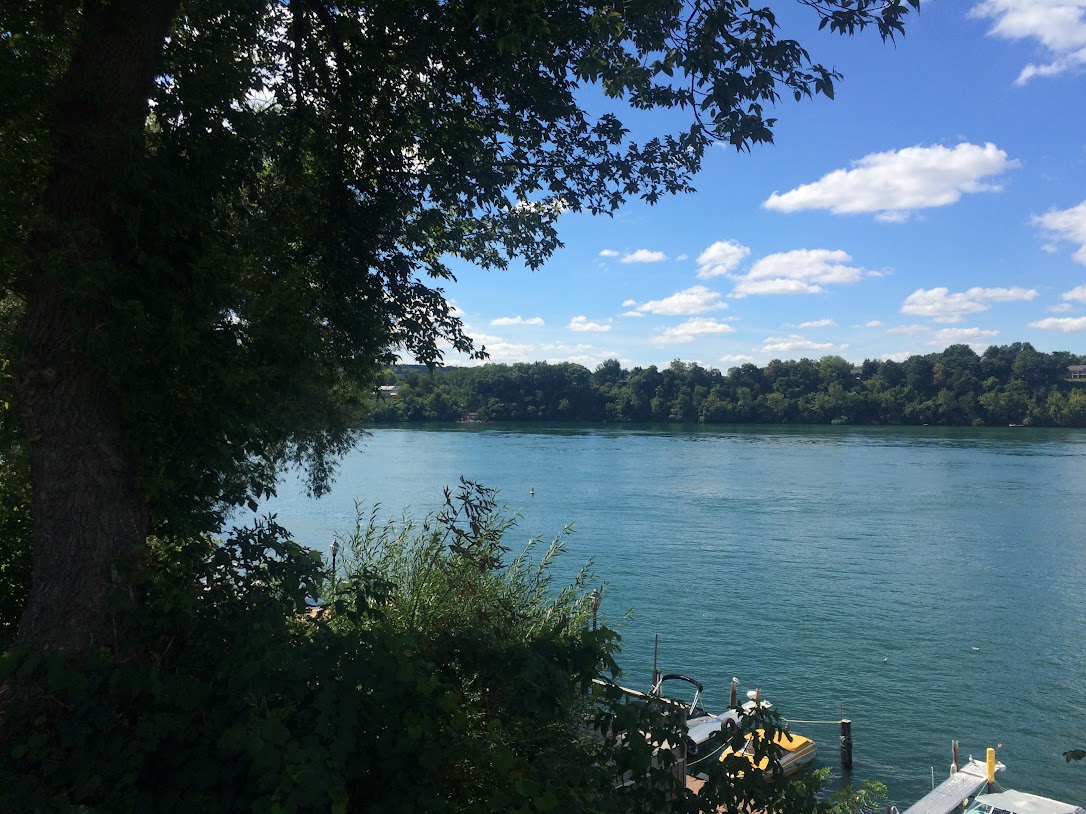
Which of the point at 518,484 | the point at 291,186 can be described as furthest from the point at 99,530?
the point at 518,484

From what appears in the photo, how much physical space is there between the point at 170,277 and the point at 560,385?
96.1 metres

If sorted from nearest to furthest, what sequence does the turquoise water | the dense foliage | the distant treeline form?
the dense foliage → the turquoise water → the distant treeline

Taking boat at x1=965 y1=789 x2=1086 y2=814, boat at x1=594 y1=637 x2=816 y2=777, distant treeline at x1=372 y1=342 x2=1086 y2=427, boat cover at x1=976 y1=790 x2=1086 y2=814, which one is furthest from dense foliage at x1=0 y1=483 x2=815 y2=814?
distant treeline at x1=372 y1=342 x2=1086 y2=427

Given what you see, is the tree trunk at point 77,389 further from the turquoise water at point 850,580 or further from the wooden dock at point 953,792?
the wooden dock at point 953,792

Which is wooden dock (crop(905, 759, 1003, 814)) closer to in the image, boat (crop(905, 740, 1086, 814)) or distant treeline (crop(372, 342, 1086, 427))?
boat (crop(905, 740, 1086, 814))

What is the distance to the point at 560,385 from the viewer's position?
328 feet

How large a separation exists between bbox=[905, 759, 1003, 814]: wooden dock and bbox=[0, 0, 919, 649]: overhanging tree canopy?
1370 cm

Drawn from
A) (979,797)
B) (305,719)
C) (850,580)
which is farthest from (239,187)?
(850,580)

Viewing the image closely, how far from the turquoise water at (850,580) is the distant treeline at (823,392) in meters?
37.8

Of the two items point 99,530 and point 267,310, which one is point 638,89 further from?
point 99,530

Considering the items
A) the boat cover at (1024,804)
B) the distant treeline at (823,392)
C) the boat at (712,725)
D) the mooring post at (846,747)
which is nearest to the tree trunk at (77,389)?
the boat at (712,725)

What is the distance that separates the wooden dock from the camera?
563 inches

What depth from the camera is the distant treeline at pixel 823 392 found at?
330ft

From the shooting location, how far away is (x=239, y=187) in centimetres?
446
